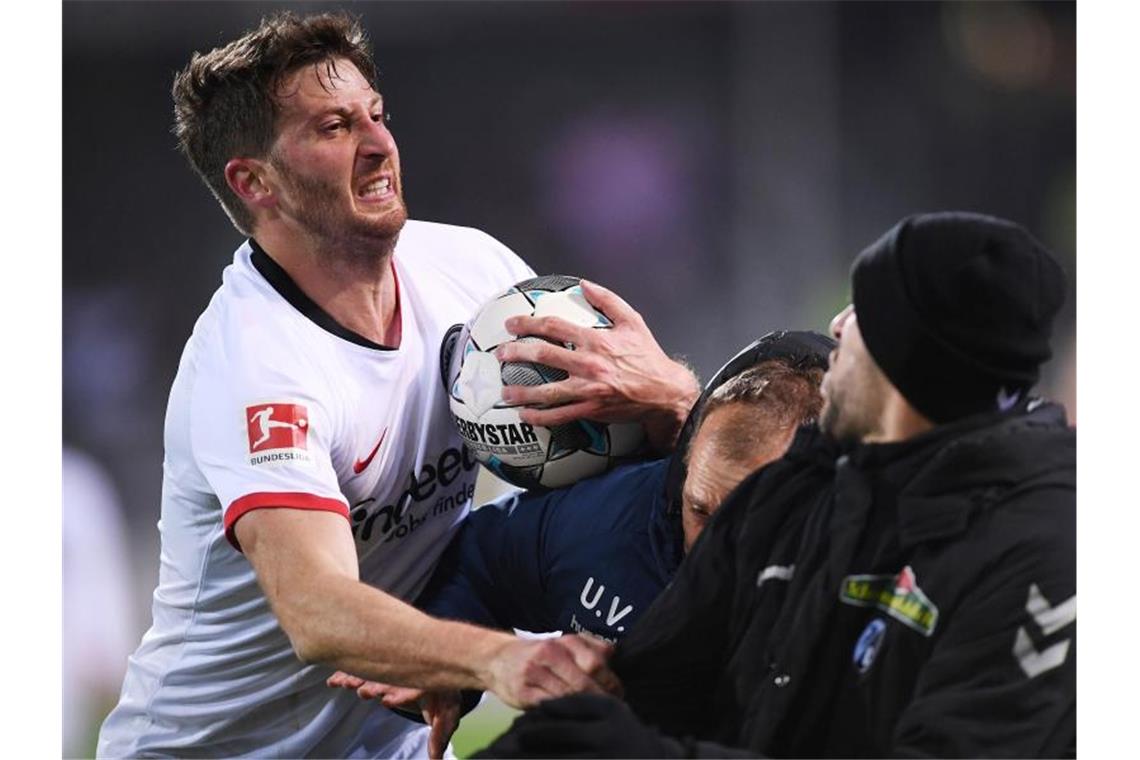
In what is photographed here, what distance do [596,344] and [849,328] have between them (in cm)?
89

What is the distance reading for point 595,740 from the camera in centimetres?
167

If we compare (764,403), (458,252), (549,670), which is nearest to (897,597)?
(549,670)

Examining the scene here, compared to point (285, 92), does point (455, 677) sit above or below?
below

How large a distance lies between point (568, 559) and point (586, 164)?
1791mm

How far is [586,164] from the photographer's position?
4156mm

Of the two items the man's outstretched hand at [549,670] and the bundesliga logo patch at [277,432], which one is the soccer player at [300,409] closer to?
the bundesliga logo patch at [277,432]

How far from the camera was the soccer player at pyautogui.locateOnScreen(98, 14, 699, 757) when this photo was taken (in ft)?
8.13

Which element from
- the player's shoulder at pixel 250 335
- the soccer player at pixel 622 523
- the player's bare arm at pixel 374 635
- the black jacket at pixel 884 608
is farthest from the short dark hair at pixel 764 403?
the player's shoulder at pixel 250 335

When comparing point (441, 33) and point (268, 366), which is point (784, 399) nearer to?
point (268, 366)

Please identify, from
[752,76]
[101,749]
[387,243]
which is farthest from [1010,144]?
[101,749]

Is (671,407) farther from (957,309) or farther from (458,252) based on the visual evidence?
(957,309)

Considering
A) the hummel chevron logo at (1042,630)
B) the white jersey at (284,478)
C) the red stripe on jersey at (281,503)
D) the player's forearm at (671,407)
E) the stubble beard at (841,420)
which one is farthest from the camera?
the player's forearm at (671,407)

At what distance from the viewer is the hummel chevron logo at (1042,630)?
162 centimetres

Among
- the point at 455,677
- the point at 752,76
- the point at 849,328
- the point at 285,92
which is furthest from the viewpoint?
the point at 752,76
